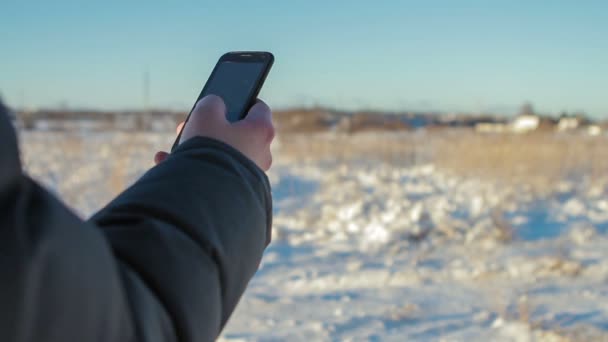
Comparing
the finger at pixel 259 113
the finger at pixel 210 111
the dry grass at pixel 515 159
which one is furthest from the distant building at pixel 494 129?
the finger at pixel 210 111

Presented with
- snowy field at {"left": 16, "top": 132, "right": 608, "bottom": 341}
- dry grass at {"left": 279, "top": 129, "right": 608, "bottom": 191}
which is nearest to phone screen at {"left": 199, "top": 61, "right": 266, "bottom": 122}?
snowy field at {"left": 16, "top": 132, "right": 608, "bottom": 341}

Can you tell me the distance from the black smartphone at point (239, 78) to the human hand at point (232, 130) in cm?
8

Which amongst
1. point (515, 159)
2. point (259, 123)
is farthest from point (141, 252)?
point (515, 159)

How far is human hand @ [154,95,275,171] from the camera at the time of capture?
0.68 m

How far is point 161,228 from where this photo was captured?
1.76 ft

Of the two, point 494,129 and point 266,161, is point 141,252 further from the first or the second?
point 494,129

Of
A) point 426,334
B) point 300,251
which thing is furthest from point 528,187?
point 426,334

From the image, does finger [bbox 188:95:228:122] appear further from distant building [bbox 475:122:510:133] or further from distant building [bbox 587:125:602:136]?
distant building [bbox 587:125:602:136]

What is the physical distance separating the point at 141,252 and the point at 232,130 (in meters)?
0.22

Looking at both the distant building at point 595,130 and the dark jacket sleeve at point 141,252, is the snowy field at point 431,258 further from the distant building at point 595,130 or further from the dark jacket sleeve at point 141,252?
the distant building at point 595,130

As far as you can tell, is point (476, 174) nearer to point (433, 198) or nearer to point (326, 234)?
point (433, 198)

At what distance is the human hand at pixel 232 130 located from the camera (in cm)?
68

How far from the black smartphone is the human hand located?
0.27 ft

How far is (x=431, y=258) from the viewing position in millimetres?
3658
